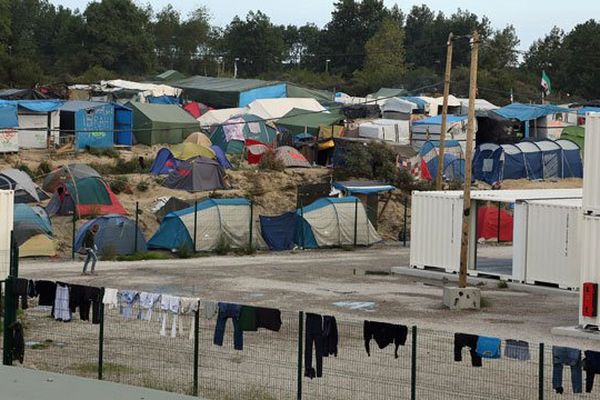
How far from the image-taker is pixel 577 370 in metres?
15.8

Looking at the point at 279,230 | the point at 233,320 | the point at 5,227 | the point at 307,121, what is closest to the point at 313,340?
the point at 233,320

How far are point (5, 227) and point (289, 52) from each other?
12511cm

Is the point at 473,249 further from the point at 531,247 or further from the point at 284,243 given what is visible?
the point at 284,243

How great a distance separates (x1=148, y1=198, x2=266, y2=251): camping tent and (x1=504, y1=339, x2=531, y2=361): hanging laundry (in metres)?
22.3

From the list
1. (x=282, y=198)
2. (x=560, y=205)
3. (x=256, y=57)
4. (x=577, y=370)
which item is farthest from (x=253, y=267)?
(x=256, y=57)

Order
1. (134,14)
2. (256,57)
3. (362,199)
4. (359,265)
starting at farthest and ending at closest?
1. (256,57)
2. (134,14)
3. (362,199)
4. (359,265)

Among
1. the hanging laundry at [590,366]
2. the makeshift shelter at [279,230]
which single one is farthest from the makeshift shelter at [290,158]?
the hanging laundry at [590,366]

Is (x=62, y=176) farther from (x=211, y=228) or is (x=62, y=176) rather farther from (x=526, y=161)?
(x=526, y=161)

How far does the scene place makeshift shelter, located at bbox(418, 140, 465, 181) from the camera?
2115 inches

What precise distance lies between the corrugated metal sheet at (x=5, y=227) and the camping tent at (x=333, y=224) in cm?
1564

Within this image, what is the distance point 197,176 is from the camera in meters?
47.2

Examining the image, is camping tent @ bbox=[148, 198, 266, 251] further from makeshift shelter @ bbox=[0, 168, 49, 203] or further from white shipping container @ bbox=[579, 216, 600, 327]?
white shipping container @ bbox=[579, 216, 600, 327]

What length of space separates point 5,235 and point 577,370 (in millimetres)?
13325

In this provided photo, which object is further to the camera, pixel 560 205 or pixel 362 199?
pixel 362 199
